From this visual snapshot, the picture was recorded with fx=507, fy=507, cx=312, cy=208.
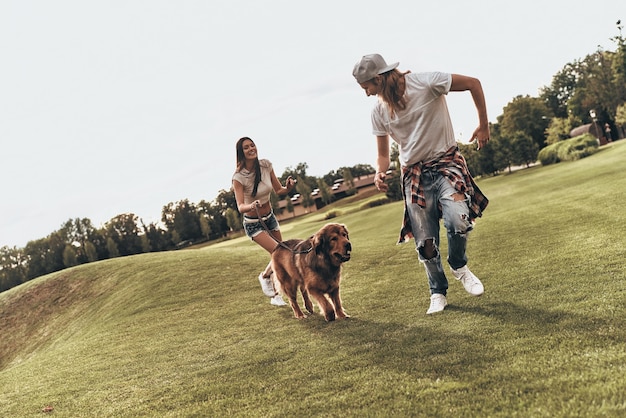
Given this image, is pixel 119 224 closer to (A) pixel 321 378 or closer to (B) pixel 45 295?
(B) pixel 45 295

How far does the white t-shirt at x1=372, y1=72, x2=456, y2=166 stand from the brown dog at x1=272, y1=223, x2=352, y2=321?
1119 mm

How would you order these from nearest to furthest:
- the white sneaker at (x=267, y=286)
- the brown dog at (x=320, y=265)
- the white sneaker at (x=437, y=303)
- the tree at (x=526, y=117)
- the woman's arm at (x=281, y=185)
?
the white sneaker at (x=437, y=303) → the brown dog at (x=320, y=265) → the woman's arm at (x=281, y=185) → the white sneaker at (x=267, y=286) → the tree at (x=526, y=117)

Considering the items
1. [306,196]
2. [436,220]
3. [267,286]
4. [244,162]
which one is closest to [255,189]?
[244,162]

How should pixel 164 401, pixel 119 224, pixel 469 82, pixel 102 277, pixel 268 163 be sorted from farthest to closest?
pixel 119 224 < pixel 102 277 < pixel 268 163 < pixel 469 82 < pixel 164 401

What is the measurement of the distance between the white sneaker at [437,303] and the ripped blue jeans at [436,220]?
77 millimetres

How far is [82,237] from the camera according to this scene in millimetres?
80375

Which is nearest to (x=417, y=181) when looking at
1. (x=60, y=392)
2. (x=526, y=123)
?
(x=60, y=392)

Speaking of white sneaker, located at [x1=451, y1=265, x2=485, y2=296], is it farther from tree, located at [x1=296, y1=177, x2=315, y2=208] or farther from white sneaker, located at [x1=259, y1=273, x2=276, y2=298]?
tree, located at [x1=296, y1=177, x2=315, y2=208]

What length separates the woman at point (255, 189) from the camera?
6.73 metres

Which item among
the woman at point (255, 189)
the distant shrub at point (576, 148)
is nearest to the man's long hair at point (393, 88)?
the woman at point (255, 189)

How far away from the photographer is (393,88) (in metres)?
4.93

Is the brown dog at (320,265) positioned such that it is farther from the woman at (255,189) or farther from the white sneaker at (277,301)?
the white sneaker at (277,301)

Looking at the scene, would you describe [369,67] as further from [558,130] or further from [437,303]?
[558,130]

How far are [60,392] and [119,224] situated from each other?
78163 millimetres
